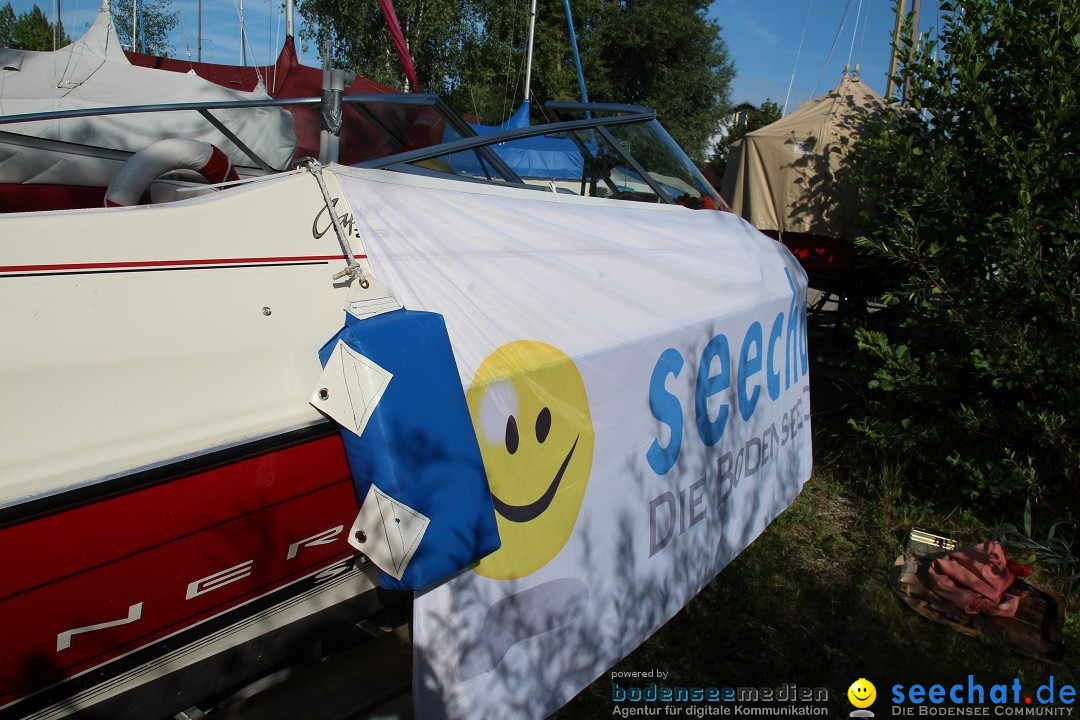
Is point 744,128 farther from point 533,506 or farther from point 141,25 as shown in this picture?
point 533,506

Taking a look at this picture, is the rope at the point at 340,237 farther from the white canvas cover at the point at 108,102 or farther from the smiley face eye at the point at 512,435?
the white canvas cover at the point at 108,102

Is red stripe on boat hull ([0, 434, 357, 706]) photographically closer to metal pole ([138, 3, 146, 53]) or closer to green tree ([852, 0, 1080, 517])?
green tree ([852, 0, 1080, 517])

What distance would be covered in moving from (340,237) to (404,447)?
22.6 inches

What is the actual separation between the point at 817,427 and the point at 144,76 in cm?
610

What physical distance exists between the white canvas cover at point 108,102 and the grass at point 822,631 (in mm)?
2867

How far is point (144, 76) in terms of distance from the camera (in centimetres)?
639

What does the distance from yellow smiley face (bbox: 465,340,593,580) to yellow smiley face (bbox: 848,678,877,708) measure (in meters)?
1.48

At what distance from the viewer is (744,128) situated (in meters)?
29.4

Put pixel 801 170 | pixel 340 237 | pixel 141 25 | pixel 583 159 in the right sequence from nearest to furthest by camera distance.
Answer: pixel 340 237, pixel 583 159, pixel 801 170, pixel 141 25

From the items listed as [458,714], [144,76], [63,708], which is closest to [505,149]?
[458,714]

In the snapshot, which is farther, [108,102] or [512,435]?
[108,102]

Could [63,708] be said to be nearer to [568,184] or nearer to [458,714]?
[458,714]

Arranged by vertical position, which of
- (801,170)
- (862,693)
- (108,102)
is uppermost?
(108,102)

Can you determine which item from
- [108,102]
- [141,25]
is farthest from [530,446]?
[141,25]
